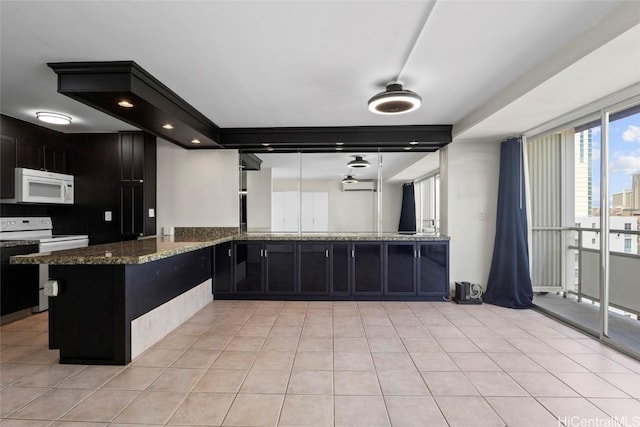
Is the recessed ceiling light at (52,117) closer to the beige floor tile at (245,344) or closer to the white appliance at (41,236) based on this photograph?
the white appliance at (41,236)

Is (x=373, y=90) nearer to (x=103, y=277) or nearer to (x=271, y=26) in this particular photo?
(x=271, y=26)

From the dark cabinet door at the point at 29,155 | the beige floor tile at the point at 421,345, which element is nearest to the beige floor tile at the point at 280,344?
the beige floor tile at the point at 421,345

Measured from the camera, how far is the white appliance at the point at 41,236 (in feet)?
12.1

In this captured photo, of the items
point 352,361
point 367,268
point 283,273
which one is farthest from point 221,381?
point 367,268

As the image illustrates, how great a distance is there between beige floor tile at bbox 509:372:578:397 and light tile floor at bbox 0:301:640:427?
0.01 metres

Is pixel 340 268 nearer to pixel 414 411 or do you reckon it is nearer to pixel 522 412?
pixel 414 411

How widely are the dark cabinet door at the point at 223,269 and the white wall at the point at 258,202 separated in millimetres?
556

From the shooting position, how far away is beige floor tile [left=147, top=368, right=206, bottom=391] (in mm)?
2121

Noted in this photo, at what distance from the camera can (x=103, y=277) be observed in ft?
8.15

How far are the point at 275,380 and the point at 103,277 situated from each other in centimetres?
164

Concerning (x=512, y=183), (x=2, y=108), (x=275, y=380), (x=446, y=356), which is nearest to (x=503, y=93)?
(x=512, y=183)

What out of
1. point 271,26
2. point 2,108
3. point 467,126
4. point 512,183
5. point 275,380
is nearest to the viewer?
point 271,26

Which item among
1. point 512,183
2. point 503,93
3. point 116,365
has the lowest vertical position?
point 116,365

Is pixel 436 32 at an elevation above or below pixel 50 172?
above
